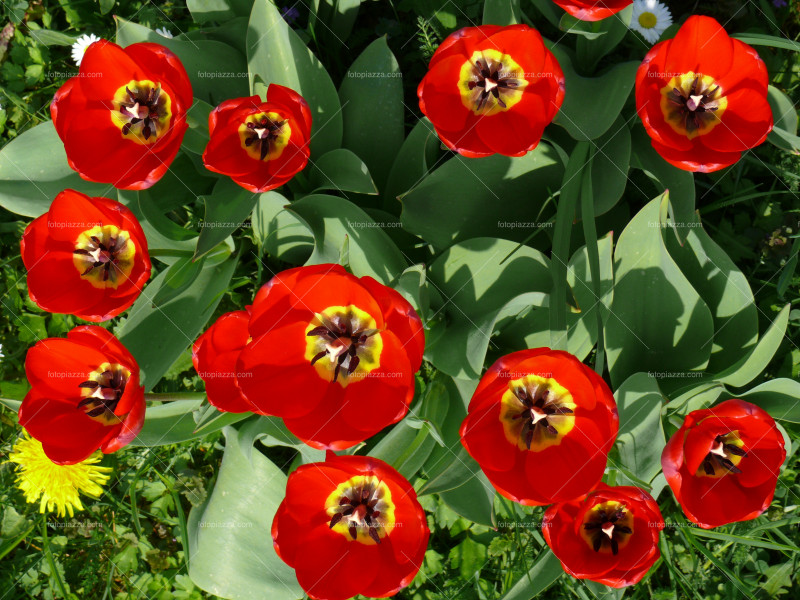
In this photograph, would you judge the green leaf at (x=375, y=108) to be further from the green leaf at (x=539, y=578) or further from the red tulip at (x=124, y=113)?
the green leaf at (x=539, y=578)

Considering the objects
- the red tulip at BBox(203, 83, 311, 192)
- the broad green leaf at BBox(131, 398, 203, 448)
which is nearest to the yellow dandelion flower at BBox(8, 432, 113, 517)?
the broad green leaf at BBox(131, 398, 203, 448)

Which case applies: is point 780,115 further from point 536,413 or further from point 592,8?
point 536,413

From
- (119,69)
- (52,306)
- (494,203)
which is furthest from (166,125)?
(494,203)

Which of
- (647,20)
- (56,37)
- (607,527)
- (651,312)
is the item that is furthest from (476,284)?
(56,37)

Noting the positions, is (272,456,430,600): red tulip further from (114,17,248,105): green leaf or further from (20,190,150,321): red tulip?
(114,17,248,105): green leaf

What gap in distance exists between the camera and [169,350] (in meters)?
1.99

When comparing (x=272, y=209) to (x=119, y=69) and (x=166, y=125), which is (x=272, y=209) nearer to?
(x=166, y=125)

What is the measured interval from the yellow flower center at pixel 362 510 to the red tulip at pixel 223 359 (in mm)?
341

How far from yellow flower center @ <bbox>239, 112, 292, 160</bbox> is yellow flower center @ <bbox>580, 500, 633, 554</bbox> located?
4.32 ft

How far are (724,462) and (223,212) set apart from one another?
1.54 m

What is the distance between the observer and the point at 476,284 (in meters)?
1.94

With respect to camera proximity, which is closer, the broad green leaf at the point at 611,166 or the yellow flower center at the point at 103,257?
the yellow flower center at the point at 103,257

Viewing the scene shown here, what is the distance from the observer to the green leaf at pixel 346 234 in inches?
75.2

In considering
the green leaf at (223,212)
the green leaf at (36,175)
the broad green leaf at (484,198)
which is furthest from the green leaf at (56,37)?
the broad green leaf at (484,198)
